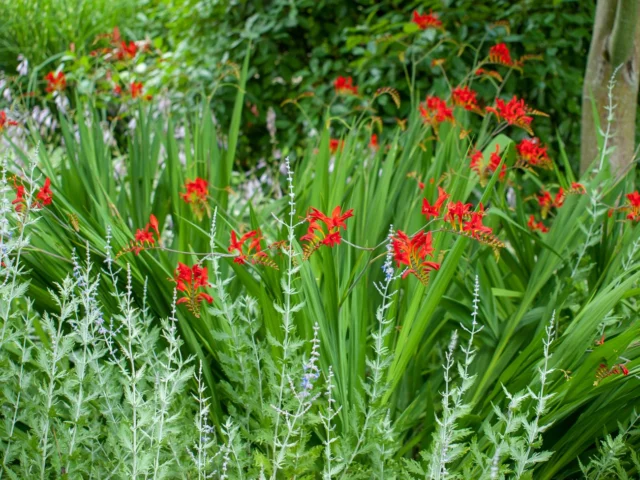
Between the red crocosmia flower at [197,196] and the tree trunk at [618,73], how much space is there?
1.43 meters

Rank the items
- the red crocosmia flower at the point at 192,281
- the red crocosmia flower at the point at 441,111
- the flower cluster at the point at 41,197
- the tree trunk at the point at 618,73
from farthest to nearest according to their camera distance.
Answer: the tree trunk at the point at 618,73 → the red crocosmia flower at the point at 441,111 → the flower cluster at the point at 41,197 → the red crocosmia flower at the point at 192,281

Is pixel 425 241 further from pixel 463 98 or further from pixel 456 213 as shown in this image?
pixel 463 98

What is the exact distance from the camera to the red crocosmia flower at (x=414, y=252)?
1680 millimetres

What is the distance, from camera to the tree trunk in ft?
9.96

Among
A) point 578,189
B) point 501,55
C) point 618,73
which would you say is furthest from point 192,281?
point 618,73

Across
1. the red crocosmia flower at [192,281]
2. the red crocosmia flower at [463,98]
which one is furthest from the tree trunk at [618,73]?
the red crocosmia flower at [192,281]

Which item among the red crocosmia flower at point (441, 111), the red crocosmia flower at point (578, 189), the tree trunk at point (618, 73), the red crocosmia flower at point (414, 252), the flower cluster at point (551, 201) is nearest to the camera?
the red crocosmia flower at point (414, 252)

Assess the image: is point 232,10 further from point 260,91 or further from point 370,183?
point 370,183

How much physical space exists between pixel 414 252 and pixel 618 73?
1938 millimetres

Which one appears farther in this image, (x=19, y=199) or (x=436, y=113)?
(x=436, y=113)

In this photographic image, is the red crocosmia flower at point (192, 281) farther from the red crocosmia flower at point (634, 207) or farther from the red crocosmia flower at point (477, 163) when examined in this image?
the red crocosmia flower at point (634, 207)

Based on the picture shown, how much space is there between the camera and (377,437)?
1.65m

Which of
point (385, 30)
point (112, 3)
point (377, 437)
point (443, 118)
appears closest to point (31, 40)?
point (112, 3)

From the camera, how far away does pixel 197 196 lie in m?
2.46
